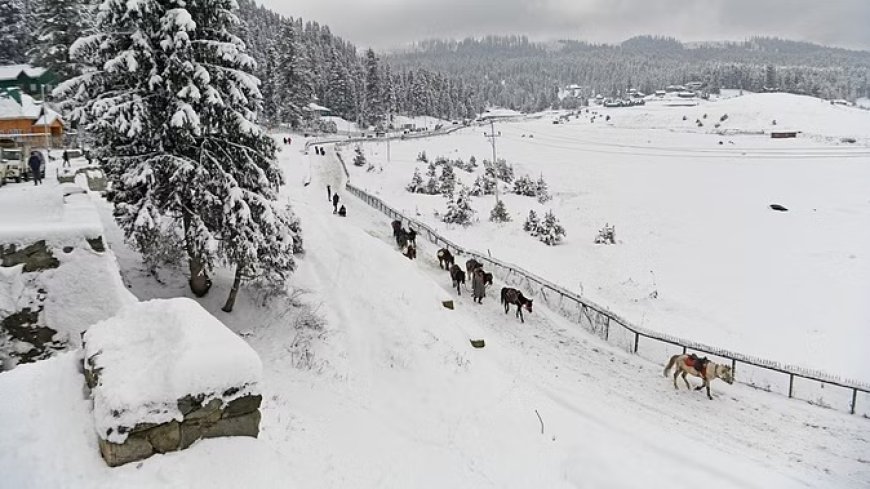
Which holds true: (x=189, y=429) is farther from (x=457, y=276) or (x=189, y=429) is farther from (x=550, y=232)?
(x=550, y=232)

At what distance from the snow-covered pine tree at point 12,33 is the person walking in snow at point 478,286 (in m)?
66.4

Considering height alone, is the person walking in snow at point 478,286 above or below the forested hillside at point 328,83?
below

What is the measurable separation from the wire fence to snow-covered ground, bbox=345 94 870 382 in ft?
3.92

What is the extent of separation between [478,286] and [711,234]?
2191 cm

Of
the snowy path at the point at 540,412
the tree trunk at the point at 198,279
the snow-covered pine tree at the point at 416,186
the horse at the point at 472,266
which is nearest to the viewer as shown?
the snowy path at the point at 540,412

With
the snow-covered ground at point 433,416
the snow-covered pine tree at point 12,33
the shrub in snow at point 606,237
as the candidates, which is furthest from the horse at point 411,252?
the snow-covered pine tree at point 12,33

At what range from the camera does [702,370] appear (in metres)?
14.6

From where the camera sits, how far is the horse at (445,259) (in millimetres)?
24641

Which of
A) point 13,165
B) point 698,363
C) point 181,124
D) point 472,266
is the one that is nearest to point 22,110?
point 13,165

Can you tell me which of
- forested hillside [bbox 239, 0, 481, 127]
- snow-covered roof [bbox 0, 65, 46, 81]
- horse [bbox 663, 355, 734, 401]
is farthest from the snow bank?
snow-covered roof [bbox 0, 65, 46, 81]

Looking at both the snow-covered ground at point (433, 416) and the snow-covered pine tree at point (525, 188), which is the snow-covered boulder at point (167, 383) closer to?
the snow-covered ground at point (433, 416)

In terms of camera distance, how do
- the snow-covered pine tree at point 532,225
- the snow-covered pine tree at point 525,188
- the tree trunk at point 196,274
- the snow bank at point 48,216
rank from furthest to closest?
the snow-covered pine tree at point 525,188 < the snow-covered pine tree at point 532,225 < the tree trunk at point 196,274 < the snow bank at point 48,216

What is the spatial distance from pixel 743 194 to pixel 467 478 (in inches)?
1848

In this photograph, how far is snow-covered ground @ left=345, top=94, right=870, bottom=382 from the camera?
21.5 metres
